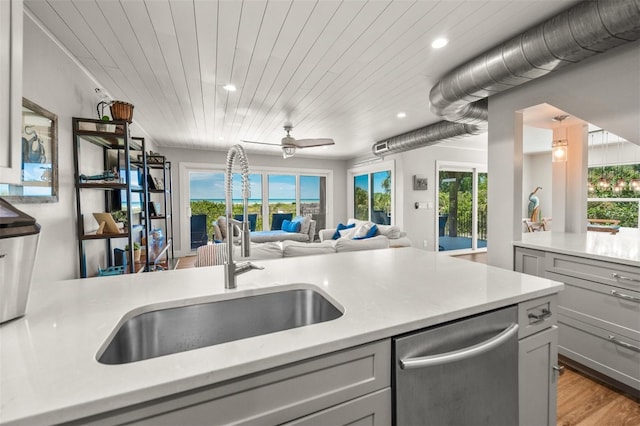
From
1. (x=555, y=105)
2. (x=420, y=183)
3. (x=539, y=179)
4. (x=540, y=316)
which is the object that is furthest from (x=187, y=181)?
(x=539, y=179)

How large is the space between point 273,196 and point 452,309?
654 centimetres

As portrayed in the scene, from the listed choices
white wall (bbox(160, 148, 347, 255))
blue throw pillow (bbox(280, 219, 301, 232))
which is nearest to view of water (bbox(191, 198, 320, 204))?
white wall (bbox(160, 148, 347, 255))

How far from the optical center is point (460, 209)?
6.43 metres

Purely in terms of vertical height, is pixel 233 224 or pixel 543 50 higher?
pixel 543 50

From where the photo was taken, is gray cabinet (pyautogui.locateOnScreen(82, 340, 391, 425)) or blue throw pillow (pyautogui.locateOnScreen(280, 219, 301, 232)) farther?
blue throw pillow (pyautogui.locateOnScreen(280, 219, 301, 232))

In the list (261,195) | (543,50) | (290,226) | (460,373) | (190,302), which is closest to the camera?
(460,373)

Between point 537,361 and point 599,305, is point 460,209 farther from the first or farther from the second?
point 537,361

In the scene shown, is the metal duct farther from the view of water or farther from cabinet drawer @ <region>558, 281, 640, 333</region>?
the view of water

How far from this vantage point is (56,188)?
6.38 ft

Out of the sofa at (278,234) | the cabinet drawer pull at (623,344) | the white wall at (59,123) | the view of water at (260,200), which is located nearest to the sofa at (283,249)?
the white wall at (59,123)

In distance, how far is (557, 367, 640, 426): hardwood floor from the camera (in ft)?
5.37

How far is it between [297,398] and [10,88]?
121 cm

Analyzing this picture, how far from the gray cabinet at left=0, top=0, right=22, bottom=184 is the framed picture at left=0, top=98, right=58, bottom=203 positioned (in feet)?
3.17

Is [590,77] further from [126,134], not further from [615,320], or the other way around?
[126,134]
